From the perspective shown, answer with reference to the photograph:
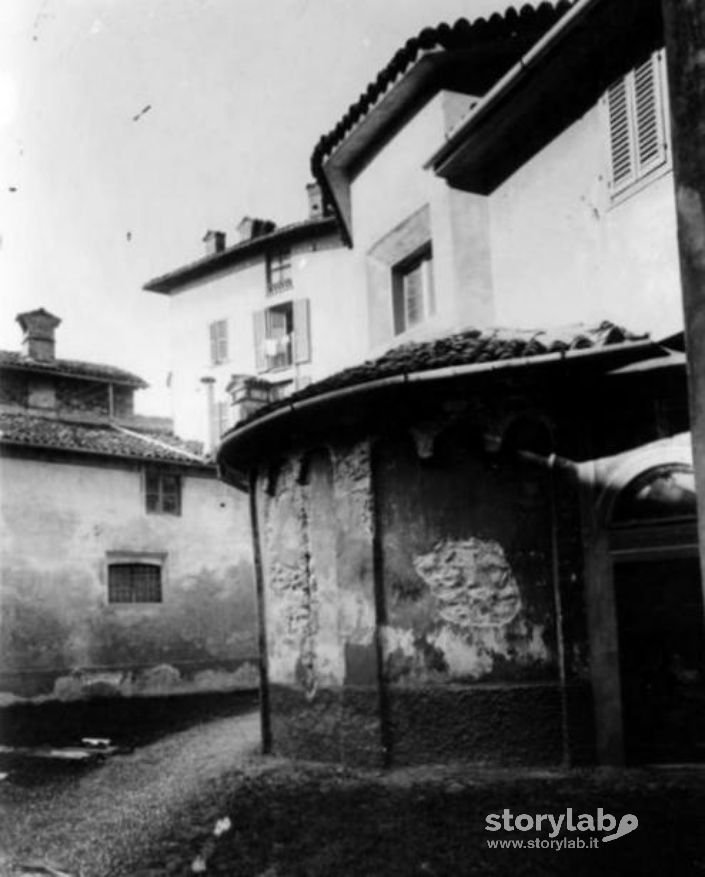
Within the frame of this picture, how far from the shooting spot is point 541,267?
10227mm

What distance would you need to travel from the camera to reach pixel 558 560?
8.86 meters

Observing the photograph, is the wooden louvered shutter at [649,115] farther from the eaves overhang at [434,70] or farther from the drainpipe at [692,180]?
the drainpipe at [692,180]

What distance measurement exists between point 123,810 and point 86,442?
46.1 feet

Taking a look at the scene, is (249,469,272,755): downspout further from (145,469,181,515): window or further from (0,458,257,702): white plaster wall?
(145,469,181,515): window

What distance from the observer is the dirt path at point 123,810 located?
283 inches

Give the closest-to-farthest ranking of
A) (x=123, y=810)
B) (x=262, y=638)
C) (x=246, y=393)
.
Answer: (x=123, y=810) < (x=262, y=638) < (x=246, y=393)

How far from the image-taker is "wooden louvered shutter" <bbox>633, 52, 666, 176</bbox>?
8391 millimetres

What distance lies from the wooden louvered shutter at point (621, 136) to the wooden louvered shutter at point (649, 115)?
4.0 inches

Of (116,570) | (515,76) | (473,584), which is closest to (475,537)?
(473,584)

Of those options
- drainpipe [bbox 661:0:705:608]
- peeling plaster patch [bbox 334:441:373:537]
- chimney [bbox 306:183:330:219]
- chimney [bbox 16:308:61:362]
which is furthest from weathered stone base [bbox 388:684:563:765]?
chimney [bbox 306:183:330:219]

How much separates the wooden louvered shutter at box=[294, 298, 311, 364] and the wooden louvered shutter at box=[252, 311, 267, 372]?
184 cm

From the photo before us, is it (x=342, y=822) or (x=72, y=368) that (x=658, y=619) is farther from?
(x=72, y=368)

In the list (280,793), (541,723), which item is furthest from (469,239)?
(280,793)

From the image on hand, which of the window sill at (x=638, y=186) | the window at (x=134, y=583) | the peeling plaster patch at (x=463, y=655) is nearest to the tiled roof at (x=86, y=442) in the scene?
the window at (x=134, y=583)
